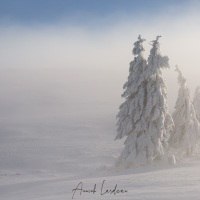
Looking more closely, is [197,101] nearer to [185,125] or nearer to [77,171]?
[185,125]

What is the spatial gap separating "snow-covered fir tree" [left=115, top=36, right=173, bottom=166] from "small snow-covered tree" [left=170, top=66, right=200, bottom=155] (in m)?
4.08

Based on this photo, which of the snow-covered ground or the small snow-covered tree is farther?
the small snow-covered tree

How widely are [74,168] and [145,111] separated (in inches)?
515

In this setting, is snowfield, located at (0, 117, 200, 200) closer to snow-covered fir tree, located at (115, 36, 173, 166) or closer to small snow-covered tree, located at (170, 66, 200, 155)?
snow-covered fir tree, located at (115, 36, 173, 166)

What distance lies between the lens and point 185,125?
40.6m

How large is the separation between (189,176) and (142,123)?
1029 centimetres

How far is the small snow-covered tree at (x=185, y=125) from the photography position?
1582 inches

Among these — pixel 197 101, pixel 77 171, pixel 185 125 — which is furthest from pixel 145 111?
pixel 197 101

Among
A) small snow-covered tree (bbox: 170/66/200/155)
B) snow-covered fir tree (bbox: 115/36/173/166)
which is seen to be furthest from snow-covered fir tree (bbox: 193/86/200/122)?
snow-covered fir tree (bbox: 115/36/173/166)

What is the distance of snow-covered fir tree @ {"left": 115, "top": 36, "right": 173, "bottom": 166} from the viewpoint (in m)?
35.5

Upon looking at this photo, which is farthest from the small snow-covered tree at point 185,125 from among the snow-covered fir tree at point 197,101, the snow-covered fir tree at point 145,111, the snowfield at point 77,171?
the snow-covered fir tree at point 197,101

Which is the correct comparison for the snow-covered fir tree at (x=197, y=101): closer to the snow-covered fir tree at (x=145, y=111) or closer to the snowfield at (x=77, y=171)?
the snowfield at (x=77, y=171)

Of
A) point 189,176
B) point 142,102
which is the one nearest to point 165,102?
point 142,102

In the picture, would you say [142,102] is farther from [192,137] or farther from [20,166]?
[20,166]
